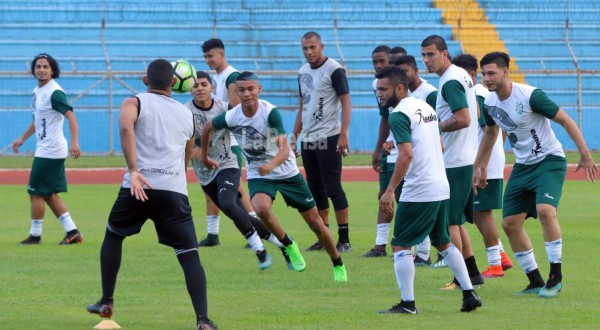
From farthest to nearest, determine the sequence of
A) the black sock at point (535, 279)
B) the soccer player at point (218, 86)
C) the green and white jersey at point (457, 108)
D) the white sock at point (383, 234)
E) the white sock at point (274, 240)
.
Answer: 1. the soccer player at point (218, 86)
2. the white sock at point (383, 234)
3. the white sock at point (274, 240)
4. the green and white jersey at point (457, 108)
5. the black sock at point (535, 279)

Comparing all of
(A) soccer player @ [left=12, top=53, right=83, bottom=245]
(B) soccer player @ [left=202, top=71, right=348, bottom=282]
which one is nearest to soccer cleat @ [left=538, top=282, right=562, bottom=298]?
(B) soccer player @ [left=202, top=71, right=348, bottom=282]

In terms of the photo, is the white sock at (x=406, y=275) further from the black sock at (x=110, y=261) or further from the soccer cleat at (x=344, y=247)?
the soccer cleat at (x=344, y=247)

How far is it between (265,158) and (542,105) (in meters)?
3.17

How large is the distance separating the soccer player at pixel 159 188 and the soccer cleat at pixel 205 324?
0.04 metres

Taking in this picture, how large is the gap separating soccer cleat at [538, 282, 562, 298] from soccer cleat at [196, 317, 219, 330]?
315 centimetres

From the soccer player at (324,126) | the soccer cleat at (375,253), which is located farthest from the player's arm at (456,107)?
the soccer player at (324,126)

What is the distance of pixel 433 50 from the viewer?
10.5 metres

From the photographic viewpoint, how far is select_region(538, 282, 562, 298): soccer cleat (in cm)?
969

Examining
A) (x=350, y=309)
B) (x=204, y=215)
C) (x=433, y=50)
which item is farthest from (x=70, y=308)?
(x=204, y=215)

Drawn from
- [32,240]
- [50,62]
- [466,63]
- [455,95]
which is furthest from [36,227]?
[455,95]

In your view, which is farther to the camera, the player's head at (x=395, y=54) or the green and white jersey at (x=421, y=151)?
the player's head at (x=395, y=54)

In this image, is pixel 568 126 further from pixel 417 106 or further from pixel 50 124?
pixel 50 124

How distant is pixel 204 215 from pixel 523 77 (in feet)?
62.9

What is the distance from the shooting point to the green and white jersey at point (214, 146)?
12.7m
